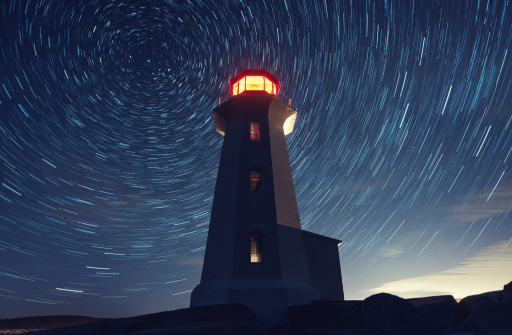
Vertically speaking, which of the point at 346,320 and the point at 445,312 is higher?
the point at 445,312

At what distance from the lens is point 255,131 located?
1662 cm

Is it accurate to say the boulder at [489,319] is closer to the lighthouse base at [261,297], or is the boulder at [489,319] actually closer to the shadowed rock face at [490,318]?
the shadowed rock face at [490,318]

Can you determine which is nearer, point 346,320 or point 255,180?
point 346,320

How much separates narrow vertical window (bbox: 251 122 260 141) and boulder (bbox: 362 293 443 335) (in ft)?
31.9

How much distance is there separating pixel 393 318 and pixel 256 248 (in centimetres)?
678

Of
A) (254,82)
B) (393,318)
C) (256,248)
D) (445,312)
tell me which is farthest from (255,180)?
(445,312)

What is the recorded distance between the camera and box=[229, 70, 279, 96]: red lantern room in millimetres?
18719

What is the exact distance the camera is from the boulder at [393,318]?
25.1ft

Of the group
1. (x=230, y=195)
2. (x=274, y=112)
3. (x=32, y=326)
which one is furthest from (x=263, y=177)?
(x=32, y=326)

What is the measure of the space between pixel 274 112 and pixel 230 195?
5.32 metres

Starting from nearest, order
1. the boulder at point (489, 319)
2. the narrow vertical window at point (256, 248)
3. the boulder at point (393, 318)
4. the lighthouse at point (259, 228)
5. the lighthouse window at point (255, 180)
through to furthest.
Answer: the boulder at point (393, 318) → the boulder at point (489, 319) → the lighthouse at point (259, 228) → the narrow vertical window at point (256, 248) → the lighthouse window at point (255, 180)

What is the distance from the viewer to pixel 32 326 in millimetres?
19969

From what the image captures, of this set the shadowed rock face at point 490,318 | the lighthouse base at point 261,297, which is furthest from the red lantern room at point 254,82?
the shadowed rock face at point 490,318

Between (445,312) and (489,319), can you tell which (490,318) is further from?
(445,312)
